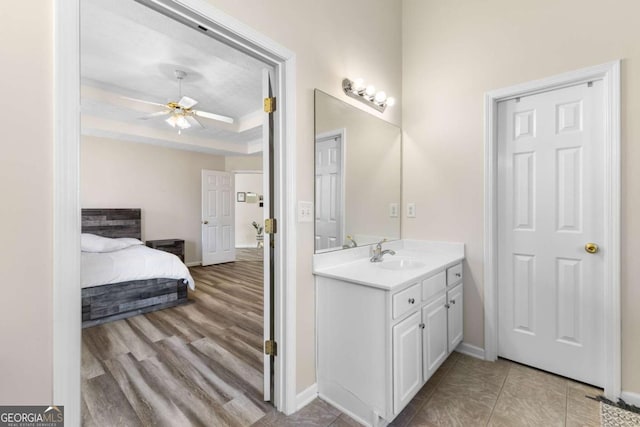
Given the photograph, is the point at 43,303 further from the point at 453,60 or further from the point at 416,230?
the point at 453,60

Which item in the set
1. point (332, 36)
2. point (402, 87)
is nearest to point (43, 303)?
point (332, 36)

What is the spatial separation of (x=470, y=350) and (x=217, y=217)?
17.1 feet

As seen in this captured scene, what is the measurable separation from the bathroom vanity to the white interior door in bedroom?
4.61m

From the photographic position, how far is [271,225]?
1.74 meters

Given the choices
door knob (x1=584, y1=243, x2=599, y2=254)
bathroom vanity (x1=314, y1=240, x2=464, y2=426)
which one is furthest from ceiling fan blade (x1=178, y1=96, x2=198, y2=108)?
door knob (x1=584, y1=243, x2=599, y2=254)

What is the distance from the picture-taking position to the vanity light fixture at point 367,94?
82.4 inches

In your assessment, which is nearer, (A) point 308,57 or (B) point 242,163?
(A) point 308,57

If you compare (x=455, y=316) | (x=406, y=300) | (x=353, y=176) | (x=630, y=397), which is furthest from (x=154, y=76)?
(x=630, y=397)

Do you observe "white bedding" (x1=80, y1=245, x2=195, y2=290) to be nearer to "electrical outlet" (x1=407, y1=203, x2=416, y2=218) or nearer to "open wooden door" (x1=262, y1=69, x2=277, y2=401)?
"open wooden door" (x1=262, y1=69, x2=277, y2=401)

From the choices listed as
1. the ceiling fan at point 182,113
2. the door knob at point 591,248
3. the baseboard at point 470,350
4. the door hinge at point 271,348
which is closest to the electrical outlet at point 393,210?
the baseboard at point 470,350

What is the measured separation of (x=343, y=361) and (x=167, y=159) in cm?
533

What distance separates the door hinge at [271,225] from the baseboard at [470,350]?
74.3 inches

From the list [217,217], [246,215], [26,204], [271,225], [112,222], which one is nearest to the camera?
[26,204]

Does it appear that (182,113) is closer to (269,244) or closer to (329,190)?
(329,190)
